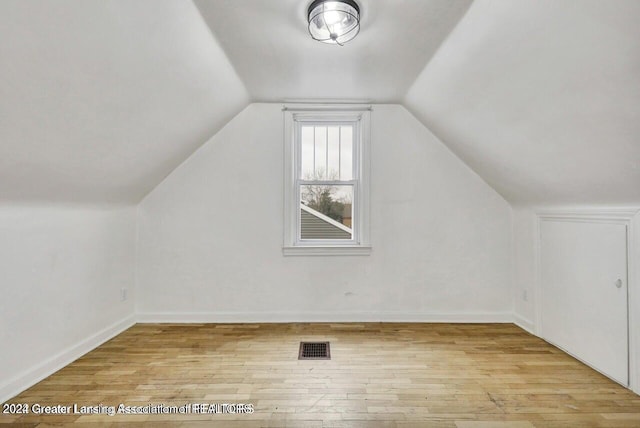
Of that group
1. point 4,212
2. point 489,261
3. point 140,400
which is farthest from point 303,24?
point 489,261

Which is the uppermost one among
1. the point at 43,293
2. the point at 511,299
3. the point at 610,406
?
the point at 43,293

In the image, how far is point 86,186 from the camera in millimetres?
2551

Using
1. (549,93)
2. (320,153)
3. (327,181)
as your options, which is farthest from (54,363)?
(549,93)

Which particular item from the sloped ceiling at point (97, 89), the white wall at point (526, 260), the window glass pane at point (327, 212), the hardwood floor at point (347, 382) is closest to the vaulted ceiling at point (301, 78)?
the sloped ceiling at point (97, 89)

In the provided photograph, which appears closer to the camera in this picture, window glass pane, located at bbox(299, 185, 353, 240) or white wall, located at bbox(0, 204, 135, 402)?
white wall, located at bbox(0, 204, 135, 402)

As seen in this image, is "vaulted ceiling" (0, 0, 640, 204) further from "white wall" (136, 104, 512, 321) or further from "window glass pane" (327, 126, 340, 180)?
"window glass pane" (327, 126, 340, 180)

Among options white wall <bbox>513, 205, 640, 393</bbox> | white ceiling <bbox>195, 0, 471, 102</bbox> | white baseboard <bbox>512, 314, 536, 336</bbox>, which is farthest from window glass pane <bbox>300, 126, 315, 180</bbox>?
white baseboard <bbox>512, 314, 536, 336</bbox>

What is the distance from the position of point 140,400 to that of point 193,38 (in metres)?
2.26

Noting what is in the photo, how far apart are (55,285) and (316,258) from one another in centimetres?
223

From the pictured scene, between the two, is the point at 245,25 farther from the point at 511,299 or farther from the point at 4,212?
the point at 511,299

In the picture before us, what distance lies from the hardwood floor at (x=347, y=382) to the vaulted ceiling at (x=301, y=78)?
130cm

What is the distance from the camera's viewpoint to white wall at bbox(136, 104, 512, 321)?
3570mm

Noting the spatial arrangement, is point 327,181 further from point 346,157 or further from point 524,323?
point 524,323

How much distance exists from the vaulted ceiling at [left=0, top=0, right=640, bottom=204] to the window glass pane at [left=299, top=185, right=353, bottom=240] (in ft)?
3.52
